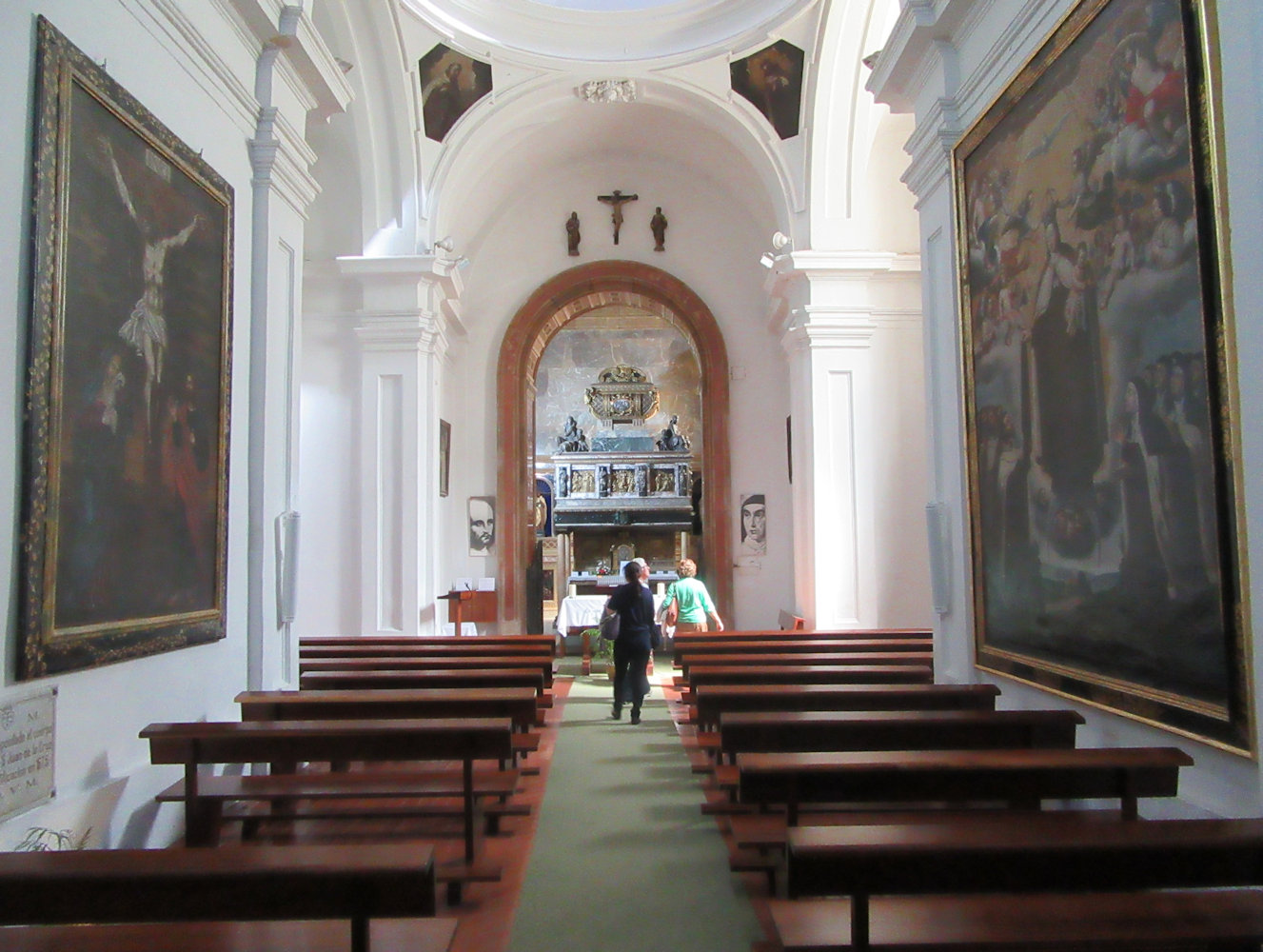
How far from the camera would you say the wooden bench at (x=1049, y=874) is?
81.9 inches

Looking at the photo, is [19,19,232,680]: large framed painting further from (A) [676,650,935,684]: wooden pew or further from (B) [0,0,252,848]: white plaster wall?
(A) [676,650,935,684]: wooden pew

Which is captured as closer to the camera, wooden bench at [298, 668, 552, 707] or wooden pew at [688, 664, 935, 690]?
wooden pew at [688, 664, 935, 690]

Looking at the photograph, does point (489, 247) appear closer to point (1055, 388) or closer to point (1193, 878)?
point (1055, 388)

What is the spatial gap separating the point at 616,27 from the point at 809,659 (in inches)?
307

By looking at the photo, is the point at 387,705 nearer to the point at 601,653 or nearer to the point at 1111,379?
the point at 1111,379

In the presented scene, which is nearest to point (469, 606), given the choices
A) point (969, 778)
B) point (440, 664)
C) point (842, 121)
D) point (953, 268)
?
point (440, 664)

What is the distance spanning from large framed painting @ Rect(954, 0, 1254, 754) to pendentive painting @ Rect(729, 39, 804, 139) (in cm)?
610

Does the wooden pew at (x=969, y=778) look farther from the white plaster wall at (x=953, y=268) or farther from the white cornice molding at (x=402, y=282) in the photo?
the white cornice molding at (x=402, y=282)

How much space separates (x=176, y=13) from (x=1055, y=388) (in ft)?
13.7

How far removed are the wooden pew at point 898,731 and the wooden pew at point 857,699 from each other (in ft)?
2.17

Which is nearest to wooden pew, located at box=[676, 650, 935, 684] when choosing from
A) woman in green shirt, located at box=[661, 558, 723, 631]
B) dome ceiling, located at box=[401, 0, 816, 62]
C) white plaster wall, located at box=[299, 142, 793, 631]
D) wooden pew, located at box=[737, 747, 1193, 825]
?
woman in green shirt, located at box=[661, 558, 723, 631]

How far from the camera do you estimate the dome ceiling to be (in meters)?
10.1

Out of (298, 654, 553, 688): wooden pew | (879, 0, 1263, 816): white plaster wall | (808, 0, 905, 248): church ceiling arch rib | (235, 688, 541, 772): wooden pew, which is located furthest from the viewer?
(808, 0, 905, 248): church ceiling arch rib

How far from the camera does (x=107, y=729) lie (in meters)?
3.58
